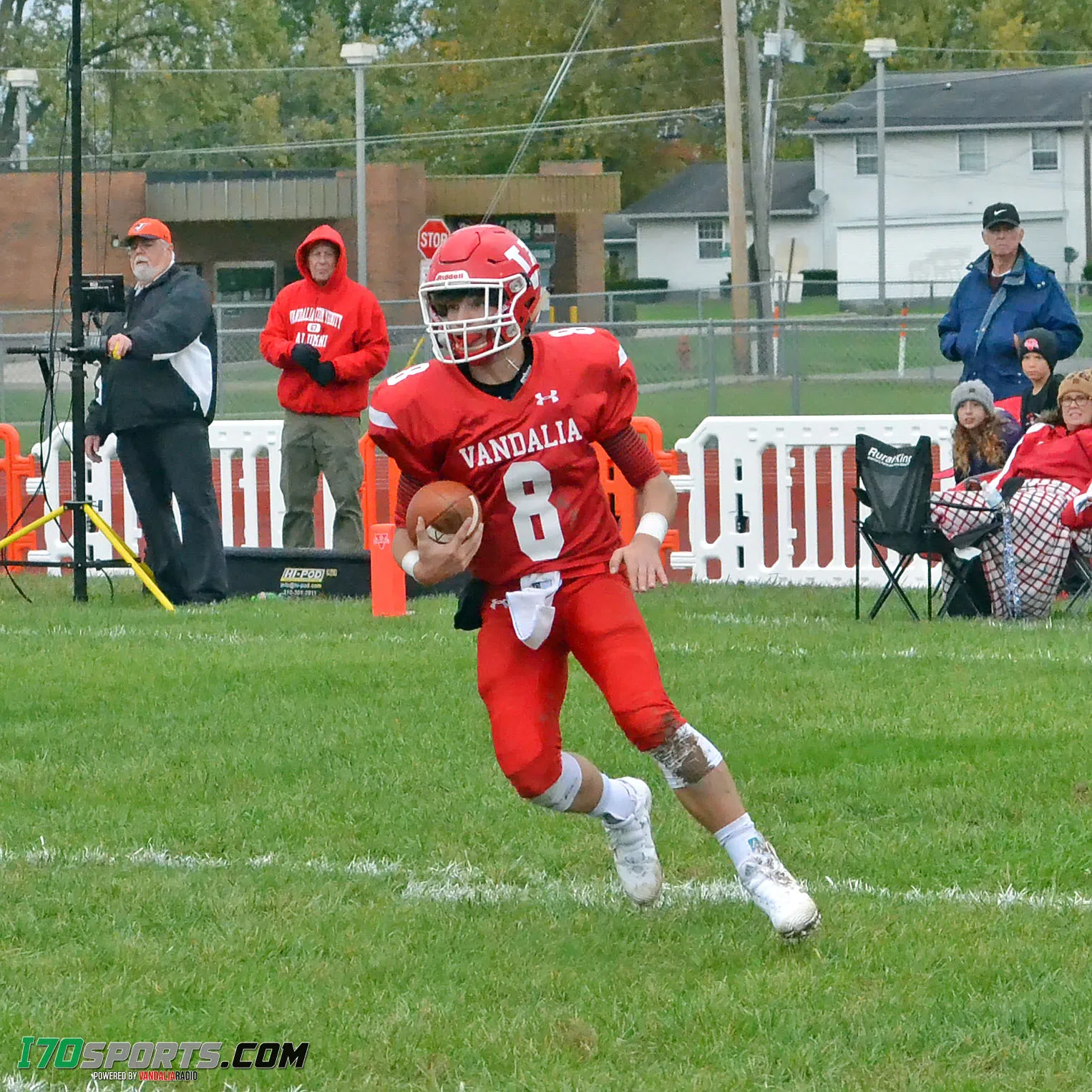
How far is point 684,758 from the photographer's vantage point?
4.91 metres

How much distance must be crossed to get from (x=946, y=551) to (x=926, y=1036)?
20.6ft

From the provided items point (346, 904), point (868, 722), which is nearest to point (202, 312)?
point (868, 722)

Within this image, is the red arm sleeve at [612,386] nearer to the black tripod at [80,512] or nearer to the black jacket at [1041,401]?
the black jacket at [1041,401]

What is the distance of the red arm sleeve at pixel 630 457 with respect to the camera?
5258 mm

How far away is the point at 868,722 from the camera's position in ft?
24.6

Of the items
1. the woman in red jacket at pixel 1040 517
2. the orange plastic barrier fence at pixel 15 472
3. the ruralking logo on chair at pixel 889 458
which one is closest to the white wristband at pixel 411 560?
the ruralking logo on chair at pixel 889 458

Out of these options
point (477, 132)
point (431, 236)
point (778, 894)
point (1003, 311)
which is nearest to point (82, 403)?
point (1003, 311)

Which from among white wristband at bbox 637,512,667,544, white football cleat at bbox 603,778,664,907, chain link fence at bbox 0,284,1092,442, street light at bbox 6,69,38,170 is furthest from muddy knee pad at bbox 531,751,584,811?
street light at bbox 6,69,38,170

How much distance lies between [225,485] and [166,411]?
9.02ft

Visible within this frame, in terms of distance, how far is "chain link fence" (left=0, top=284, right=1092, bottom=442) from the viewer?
24.0 metres

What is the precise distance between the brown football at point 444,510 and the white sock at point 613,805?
839 millimetres

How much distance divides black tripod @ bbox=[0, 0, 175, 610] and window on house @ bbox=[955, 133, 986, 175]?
5648cm

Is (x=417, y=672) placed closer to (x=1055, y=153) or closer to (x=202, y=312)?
(x=202, y=312)

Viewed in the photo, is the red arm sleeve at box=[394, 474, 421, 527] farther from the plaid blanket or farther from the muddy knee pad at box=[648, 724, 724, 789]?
the plaid blanket
